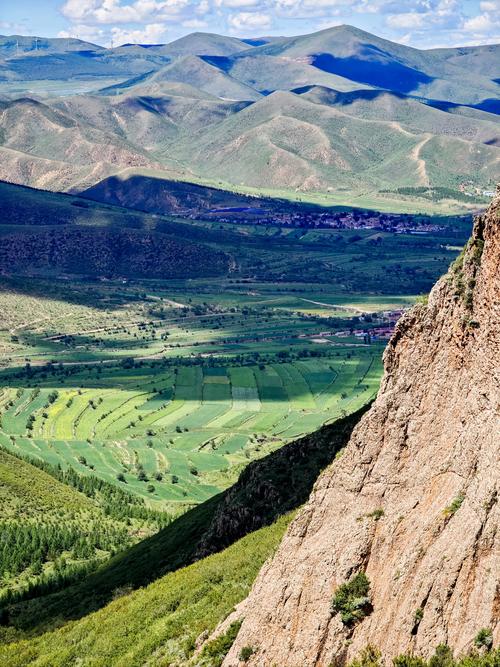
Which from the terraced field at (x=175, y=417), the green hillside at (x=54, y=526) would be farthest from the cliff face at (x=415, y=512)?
the terraced field at (x=175, y=417)

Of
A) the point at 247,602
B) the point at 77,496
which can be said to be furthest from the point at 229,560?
the point at 77,496

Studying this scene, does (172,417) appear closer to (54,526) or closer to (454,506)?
(54,526)

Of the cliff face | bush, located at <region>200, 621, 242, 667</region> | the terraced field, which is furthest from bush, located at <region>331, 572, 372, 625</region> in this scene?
the terraced field

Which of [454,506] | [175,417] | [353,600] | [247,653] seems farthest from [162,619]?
[175,417]

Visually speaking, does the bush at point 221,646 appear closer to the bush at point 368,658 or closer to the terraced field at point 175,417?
the bush at point 368,658

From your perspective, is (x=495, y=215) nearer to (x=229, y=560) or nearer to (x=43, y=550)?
(x=229, y=560)

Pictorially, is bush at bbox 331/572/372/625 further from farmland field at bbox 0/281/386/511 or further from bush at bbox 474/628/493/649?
farmland field at bbox 0/281/386/511
